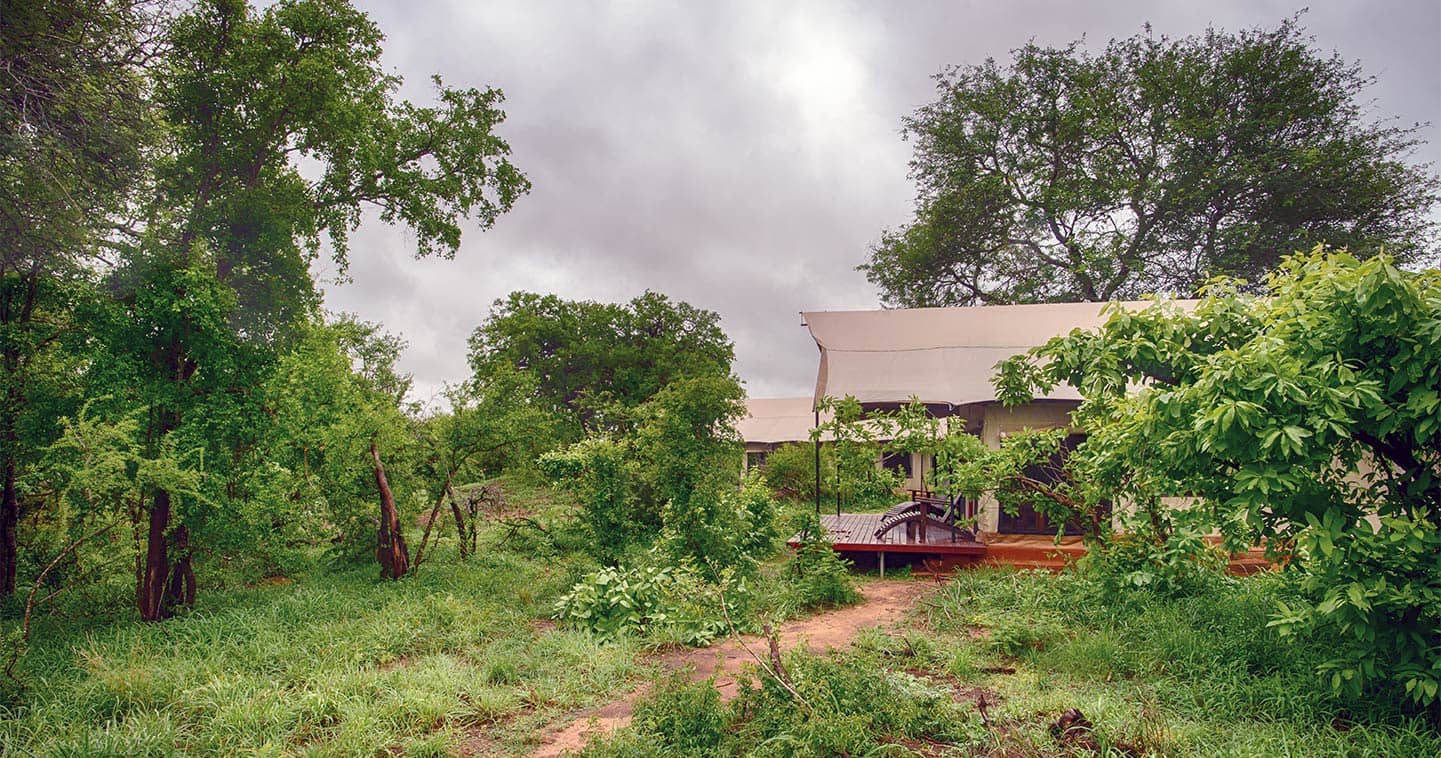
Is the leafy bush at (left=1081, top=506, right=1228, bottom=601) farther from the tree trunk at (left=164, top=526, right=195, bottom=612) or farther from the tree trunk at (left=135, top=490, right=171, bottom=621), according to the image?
the tree trunk at (left=135, top=490, right=171, bottom=621)

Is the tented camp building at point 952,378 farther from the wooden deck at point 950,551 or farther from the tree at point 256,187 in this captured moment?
the tree at point 256,187

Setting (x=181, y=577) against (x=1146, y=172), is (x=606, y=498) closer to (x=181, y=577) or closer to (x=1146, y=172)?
(x=181, y=577)

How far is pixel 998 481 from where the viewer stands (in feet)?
22.9

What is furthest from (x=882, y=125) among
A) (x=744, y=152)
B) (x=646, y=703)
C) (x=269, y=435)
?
(x=646, y=703)

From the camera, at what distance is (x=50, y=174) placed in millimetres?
5973

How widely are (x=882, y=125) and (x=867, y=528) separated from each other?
1571cm

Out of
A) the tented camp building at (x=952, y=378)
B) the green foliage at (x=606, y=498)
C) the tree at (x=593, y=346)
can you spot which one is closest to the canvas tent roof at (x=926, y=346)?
the tented camp building at (x=952, y=378)

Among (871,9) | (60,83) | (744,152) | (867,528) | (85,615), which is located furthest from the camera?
(744,152)

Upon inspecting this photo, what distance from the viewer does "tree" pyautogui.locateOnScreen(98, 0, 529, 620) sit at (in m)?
6.35

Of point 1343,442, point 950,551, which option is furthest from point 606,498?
point 1343,442

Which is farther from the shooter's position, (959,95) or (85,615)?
(959,95)

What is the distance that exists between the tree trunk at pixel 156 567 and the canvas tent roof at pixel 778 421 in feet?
61.1

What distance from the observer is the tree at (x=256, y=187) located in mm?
6352

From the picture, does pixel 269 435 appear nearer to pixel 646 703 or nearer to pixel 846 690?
pixel 646 703
